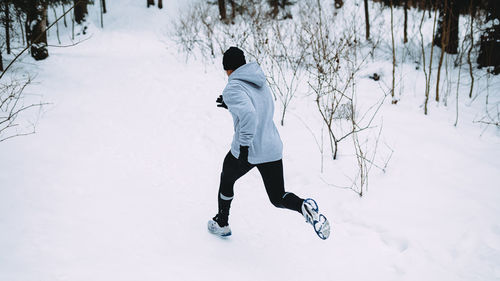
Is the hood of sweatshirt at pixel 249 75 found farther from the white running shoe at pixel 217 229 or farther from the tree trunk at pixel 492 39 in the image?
the tree trunk at pixel 492 39

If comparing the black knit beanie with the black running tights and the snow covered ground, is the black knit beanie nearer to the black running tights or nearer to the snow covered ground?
the black running tights

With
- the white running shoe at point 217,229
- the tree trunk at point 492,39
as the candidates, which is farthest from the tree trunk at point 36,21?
the tree trunk at point 492,39

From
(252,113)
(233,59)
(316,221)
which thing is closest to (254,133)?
(252,113)

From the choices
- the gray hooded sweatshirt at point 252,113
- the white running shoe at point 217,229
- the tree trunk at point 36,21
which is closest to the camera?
the gray hooded sweatshirt at point 252,113

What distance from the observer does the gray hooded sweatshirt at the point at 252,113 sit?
2094 millimetres

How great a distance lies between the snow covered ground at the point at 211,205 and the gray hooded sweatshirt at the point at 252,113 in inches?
40.6

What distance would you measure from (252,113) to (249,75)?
12.7 inches

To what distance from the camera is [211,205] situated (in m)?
3.47

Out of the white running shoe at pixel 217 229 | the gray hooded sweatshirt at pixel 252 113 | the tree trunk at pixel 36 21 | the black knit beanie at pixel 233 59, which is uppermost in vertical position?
the tree trunk at pixel 36 21

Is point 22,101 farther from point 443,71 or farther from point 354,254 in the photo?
point 443,71

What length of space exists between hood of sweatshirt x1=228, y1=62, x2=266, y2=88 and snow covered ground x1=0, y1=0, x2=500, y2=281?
154 cm

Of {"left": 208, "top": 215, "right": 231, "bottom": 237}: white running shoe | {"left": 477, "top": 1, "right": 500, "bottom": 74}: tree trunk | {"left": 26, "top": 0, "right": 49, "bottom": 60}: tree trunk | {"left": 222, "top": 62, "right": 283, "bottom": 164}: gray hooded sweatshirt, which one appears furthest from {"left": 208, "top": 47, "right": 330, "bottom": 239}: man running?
{"left": 26, "top": 0, "right": 49, "bottom": 60}: tree trunk

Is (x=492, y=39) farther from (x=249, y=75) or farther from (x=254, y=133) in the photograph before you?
(x=254, y=133)

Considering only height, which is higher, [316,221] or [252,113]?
[252,113]
